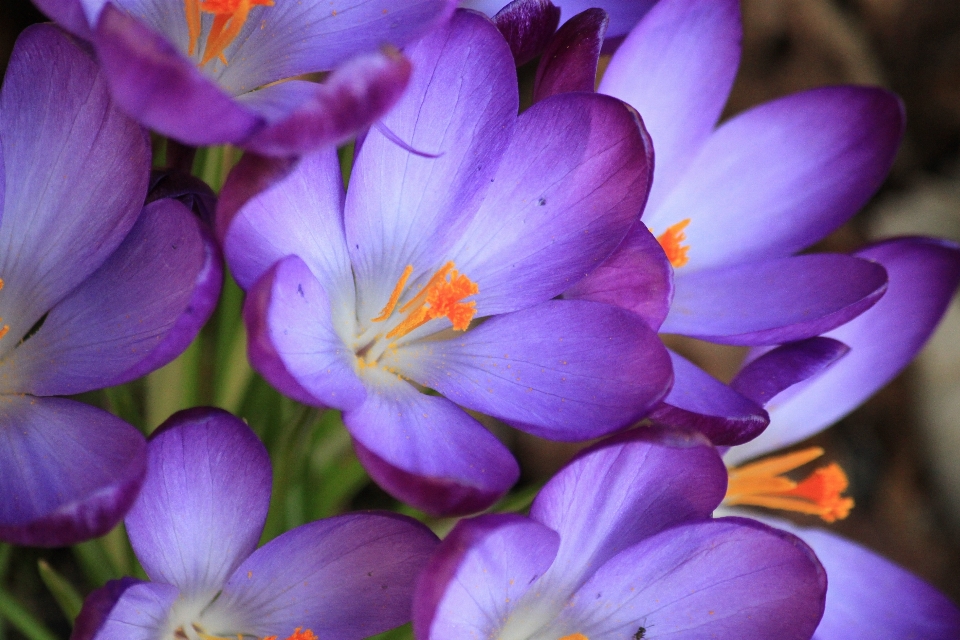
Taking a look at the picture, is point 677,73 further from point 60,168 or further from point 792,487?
point 60,168

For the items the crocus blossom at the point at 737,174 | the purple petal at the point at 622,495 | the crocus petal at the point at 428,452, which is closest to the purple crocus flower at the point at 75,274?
the crocus petal at the point at 428,452

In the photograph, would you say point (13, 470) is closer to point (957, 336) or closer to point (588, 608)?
point (588, 608)

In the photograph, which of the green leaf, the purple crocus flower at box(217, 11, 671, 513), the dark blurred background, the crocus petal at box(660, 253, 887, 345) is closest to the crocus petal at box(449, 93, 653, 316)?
the purple crocus flower at box(217, 11, 671, 513)

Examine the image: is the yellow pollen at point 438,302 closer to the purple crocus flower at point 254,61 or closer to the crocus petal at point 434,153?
the crocus petal at point 434,153

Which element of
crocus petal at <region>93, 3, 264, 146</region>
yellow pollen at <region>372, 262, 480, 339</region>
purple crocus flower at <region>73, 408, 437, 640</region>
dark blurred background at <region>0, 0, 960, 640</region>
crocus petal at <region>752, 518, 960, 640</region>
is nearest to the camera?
crocus petal at <region>93, 3, 264, 146</region>

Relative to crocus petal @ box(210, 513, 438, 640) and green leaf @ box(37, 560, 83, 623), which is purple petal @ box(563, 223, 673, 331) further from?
green leaf @ box(37, 560, 83, 623)

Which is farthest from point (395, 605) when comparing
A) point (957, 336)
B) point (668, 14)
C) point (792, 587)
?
point (957, 336)
